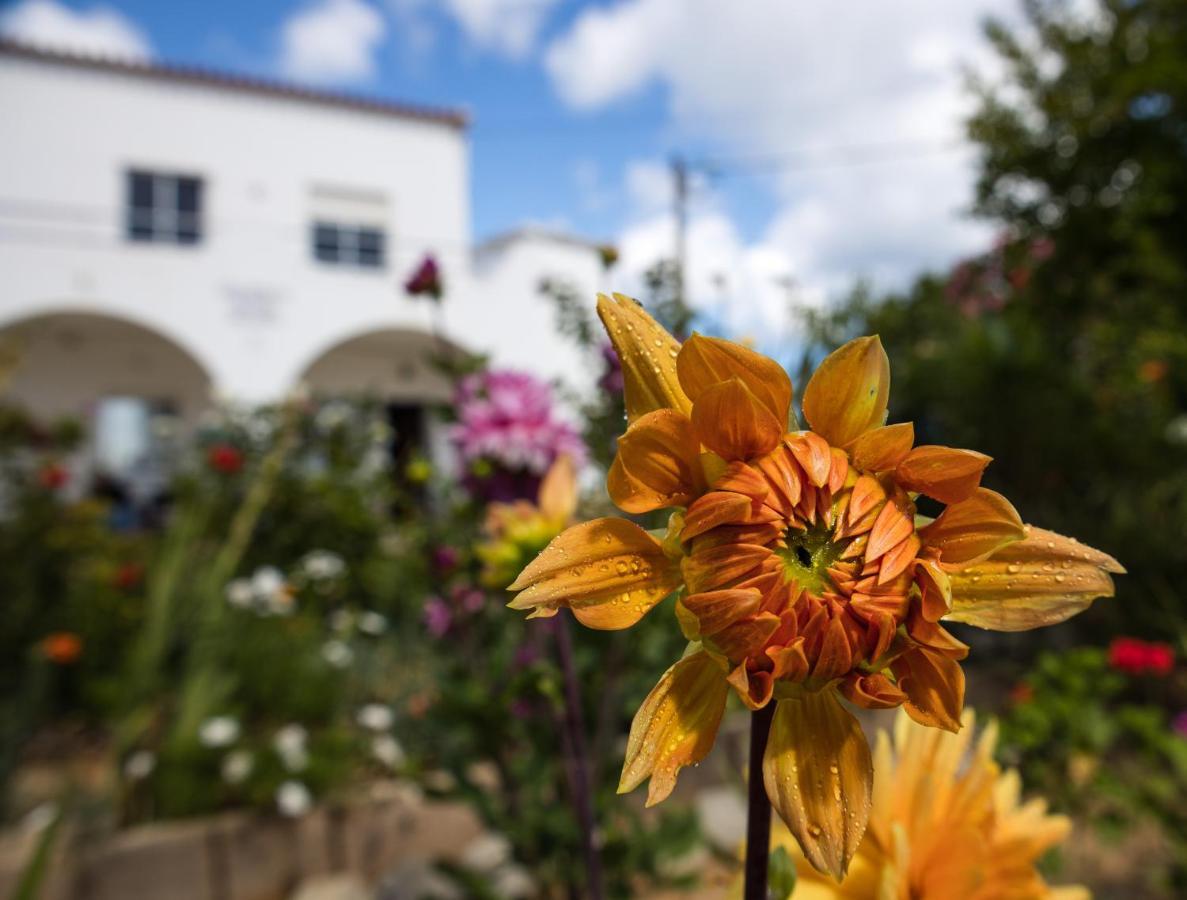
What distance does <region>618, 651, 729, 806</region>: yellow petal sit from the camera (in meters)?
0.33

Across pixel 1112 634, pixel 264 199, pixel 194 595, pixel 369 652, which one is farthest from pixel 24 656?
pixel 264 199

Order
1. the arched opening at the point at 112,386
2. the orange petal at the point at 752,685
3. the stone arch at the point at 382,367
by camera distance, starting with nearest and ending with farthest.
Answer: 1. the orange petal at the point at 752,685
2. the arched opening at the point at 112,386
3. the stone arch at the point at 382,367

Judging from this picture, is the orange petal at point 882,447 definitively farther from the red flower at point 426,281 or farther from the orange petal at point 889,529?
the red flower at point 426,281

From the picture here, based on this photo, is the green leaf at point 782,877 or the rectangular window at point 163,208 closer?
the green leaf at point 782,877

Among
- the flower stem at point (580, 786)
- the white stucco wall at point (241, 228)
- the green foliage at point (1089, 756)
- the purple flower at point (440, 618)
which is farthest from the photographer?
the white stucco wall at point (241, 228)

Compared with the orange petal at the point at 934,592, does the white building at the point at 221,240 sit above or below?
above

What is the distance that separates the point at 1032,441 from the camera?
205 inches

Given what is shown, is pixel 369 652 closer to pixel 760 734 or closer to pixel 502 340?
pixel 760 734

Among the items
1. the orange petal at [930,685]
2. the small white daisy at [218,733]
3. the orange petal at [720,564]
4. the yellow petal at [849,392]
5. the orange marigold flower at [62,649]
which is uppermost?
the yellow petal at [849,392]

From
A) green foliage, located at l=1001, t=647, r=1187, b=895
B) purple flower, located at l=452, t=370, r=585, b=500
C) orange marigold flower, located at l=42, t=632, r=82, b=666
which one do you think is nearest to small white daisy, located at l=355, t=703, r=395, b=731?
orange marigold flower, located at l=42, t=632, r=82, b=666

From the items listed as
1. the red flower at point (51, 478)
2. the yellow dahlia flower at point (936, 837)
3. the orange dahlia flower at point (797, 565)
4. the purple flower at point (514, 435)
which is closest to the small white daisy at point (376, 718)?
the purple flower at point (514, 435)

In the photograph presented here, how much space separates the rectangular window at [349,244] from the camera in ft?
43.4

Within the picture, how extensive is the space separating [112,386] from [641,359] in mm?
16232

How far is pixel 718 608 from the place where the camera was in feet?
1.09
